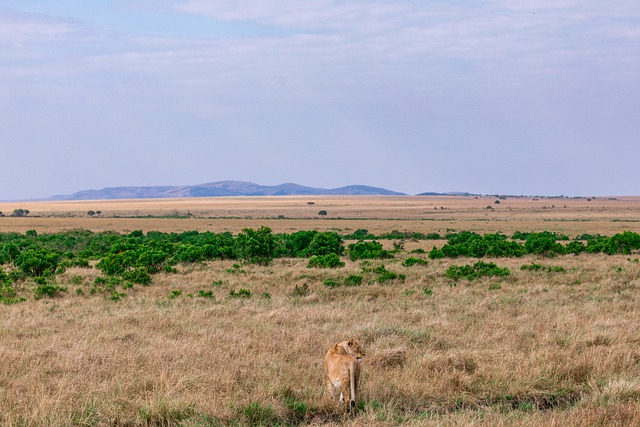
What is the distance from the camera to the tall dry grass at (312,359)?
7277mm

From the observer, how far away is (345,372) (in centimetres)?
711

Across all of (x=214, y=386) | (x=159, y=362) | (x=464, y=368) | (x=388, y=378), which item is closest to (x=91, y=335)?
(x=159, y=362)

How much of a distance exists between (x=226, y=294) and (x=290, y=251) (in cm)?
1699

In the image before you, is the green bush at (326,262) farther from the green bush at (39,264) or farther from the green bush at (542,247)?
the green bush at (542,247)

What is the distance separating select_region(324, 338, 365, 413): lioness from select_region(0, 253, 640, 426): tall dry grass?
239 millimetres

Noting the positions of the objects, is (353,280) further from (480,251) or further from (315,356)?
(480,251)

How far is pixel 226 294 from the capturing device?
751 inches

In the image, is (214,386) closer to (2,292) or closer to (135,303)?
(135,303)

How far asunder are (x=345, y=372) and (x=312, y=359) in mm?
2950

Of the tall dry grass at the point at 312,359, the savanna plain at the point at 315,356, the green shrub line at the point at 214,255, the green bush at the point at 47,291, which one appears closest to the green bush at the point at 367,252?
the green shrub line at the point at 214,255

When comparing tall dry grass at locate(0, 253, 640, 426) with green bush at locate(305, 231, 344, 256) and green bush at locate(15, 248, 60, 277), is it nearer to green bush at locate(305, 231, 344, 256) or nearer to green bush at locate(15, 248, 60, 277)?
Result: green bush at locate(15, 248, 60, 277)

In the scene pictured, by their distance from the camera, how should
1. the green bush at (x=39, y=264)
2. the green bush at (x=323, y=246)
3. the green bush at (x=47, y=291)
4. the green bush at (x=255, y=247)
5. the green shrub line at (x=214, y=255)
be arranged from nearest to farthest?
the green bush at (x=47, y=291) < the green shrub line at (x=214, y=255) < the green bush at (x=39, y=264) < the green bush at (x=255, y=247) < the green bush at (x=323, y=246)

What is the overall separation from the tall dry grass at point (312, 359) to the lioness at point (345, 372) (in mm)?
239

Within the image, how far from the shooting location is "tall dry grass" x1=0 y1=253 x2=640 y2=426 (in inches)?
287
